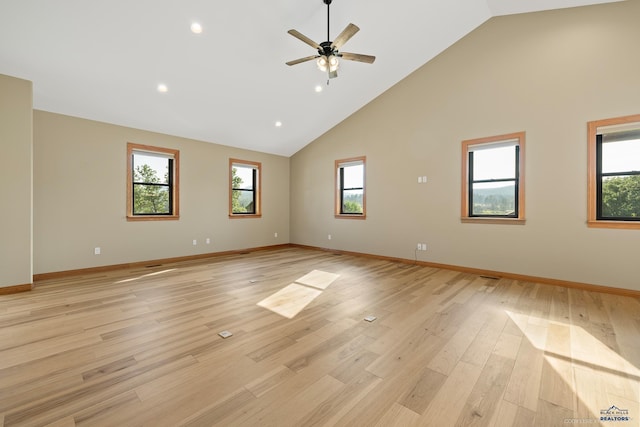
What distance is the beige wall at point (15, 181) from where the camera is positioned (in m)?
3.60

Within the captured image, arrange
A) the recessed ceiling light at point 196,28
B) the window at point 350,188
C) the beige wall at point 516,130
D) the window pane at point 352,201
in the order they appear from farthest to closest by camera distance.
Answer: the window pane at point 352,201 < the window at point 350,188 < the beige wall at point 516,130 < the recessed ceiling light at point 196,28

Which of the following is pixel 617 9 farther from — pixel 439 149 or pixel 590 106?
pixel 439 149

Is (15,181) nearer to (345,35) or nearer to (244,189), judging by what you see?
(244,189)

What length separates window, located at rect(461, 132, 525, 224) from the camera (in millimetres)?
4406

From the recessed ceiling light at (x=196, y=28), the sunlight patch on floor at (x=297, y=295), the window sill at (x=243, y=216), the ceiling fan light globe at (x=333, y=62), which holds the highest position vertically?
the recessed ceiling light at (x=196, y=28)

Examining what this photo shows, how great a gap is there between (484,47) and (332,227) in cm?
462

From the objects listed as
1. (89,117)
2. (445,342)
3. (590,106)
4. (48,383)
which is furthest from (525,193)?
(89,117)

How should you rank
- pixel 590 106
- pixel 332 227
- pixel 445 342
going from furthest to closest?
pixel 332 227 < pixel 590 106 < pixel 445 342

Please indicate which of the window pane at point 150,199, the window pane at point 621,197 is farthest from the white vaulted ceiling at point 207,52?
the window pane at point 621,197

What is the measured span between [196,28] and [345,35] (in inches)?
76.4

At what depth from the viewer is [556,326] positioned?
2.64 metres

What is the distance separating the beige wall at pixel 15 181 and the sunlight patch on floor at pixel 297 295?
11.2ft

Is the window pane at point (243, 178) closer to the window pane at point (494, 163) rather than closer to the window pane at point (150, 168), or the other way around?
the window pane at point (150, 168)

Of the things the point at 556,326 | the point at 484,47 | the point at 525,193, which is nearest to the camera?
the point at 556,326
